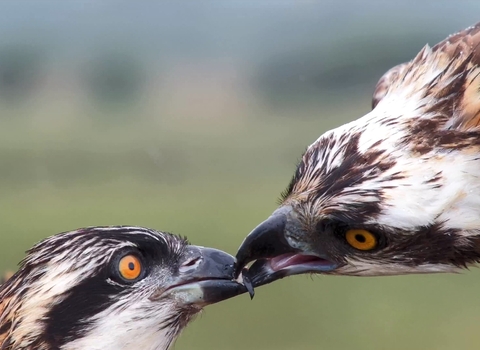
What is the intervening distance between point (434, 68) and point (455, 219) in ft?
1.73

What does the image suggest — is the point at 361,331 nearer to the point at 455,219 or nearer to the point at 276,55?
the point at 276,55

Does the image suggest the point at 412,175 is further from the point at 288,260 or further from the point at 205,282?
the point at 205,282

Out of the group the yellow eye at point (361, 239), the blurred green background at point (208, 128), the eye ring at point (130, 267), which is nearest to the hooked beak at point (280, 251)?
the yellow eye at point (361, 239)

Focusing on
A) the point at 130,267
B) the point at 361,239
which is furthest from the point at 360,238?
the point at 130,267

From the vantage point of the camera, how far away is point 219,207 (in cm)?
892

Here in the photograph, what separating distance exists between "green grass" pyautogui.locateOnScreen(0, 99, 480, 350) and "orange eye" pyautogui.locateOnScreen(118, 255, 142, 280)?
4192 mm

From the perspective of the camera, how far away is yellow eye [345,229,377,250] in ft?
6.19

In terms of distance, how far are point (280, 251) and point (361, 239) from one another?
0.25 meters

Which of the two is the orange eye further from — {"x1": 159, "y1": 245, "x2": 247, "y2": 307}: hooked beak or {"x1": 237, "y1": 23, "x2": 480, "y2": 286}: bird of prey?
{"x1": 237, "y1": 23, "x2": 480, "y2": 286}: bird of prey

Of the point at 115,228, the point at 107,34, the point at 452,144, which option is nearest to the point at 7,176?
the point at 107,34

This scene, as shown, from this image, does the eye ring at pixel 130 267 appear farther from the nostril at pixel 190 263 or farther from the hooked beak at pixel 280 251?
the hooked beak at pixel 280 251

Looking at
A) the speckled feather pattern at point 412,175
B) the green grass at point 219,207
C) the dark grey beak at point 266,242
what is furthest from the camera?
the green grass at point 219,207

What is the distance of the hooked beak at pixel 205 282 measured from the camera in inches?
80.8

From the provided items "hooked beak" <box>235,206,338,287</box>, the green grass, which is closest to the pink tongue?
"hooked beak" <box>235,206,338,287</box>
